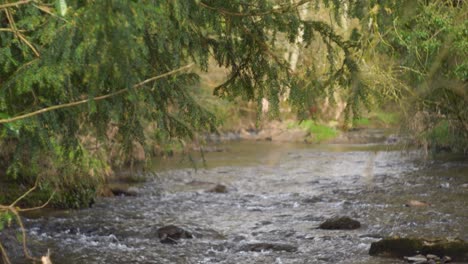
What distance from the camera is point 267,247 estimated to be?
38.5 feet

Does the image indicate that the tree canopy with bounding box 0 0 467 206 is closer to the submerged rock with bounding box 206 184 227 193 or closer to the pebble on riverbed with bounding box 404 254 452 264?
Result: the pebble on riverbed with bounding box 404 254 452 264

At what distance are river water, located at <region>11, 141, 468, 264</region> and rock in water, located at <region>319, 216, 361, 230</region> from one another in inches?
7.6

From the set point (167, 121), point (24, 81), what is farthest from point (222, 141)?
point (24, 81)

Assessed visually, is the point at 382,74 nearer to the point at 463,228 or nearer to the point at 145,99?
the point at 463,228

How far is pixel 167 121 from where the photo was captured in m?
7.82

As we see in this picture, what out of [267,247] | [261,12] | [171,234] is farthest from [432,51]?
[261,12]

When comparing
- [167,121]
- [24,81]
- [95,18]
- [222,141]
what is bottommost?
[222,141]

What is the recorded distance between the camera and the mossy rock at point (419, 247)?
10250 millimetres

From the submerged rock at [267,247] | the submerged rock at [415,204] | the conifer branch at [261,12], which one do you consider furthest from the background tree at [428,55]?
the submerged rock at [267,247]

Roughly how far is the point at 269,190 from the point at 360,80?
11.7 metres

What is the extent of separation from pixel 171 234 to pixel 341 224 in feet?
11.2

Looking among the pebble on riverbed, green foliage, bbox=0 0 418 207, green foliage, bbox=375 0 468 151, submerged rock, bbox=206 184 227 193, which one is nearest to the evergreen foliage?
green foliage, bbox=0 0 418 207

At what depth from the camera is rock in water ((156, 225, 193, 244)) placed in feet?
40.9

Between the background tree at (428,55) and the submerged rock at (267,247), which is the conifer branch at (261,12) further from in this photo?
the submerged rock at (267,247)
